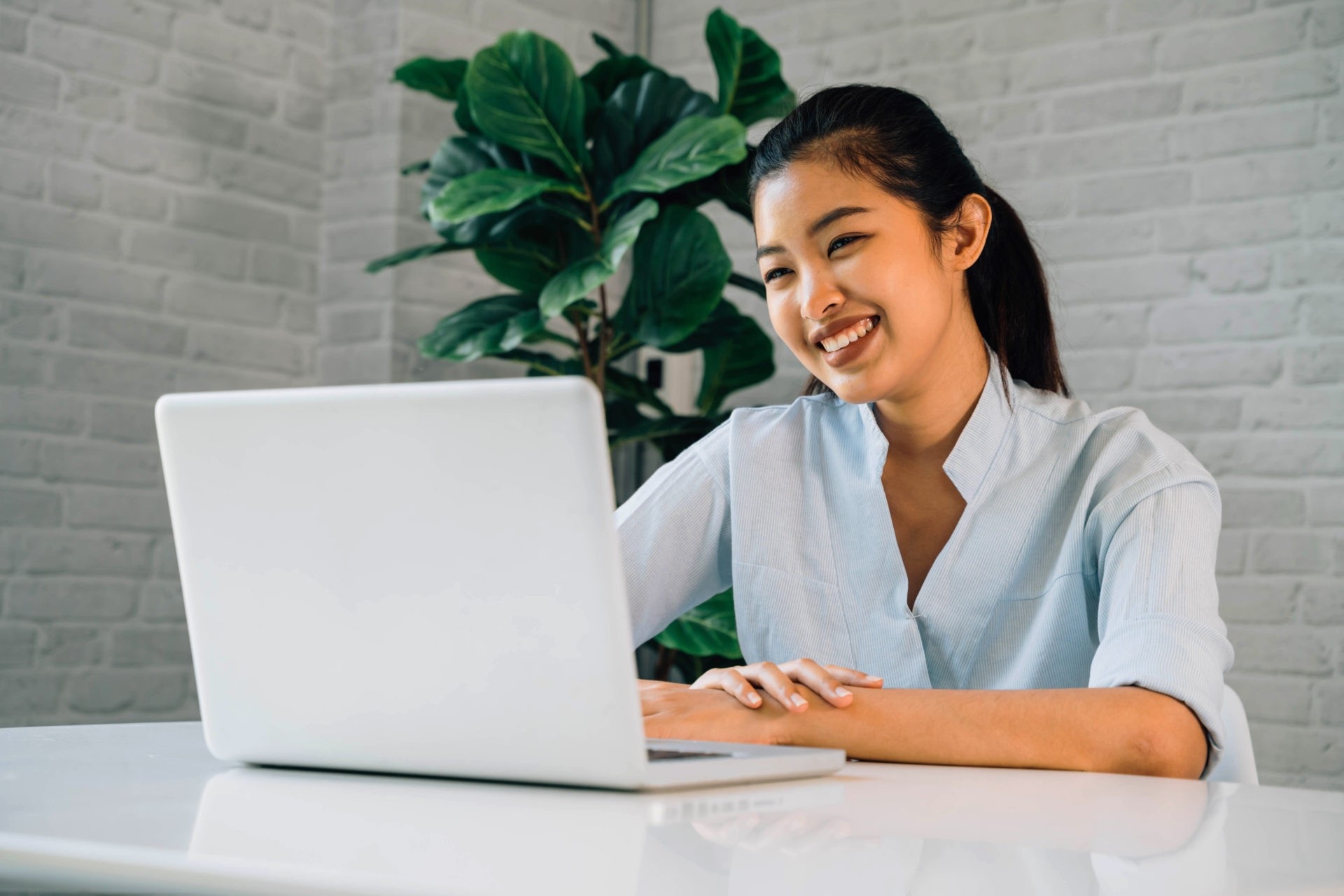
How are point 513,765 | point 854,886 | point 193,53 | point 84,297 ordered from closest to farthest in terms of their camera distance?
point 854,886 < point 513,765 < point 84,297 < point 193,53

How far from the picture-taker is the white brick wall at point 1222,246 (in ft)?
8.37

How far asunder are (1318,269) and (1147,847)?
237 centimetres

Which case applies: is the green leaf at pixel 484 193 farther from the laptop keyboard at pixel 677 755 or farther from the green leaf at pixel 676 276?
the laptop keyboard at pixel 677 755

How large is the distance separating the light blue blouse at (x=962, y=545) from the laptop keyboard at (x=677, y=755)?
1.43 feet

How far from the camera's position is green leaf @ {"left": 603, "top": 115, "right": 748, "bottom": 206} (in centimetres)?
225

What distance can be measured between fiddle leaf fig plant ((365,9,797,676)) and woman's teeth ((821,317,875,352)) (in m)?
0.87

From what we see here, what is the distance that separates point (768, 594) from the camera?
1.41m

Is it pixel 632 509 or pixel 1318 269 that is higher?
pixel 1318 269

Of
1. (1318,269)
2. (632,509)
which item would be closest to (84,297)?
(632,509)

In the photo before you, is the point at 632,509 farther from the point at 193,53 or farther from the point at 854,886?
the point at 193,53

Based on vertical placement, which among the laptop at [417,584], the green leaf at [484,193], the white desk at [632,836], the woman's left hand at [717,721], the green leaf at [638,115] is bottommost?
the woman's left hand at [717,721]

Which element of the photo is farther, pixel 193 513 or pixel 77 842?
pixel 193 513

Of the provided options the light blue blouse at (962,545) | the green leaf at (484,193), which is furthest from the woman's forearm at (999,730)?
the green leaf at (484,193)

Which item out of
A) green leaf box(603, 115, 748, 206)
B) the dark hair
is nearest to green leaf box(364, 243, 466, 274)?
green leaf box(603, 115, 748, 206)
